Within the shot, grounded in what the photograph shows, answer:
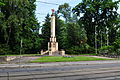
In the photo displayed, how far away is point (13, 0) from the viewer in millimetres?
42469

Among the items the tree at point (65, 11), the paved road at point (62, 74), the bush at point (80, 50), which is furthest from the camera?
the tree at point (65, 11)

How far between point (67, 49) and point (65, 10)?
27.5 metres

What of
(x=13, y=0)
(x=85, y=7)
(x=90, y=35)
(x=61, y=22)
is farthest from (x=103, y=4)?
(x=13, y=0)

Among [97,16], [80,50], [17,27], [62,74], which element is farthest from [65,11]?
[62,74]

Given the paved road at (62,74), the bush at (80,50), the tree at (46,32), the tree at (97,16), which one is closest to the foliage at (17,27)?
the tree at (46,32)

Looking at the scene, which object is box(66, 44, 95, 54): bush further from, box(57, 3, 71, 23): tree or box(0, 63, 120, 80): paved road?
box(0, 63, 120, 80): paved road

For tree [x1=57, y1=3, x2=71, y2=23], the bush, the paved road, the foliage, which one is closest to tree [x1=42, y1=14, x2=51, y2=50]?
the foliage

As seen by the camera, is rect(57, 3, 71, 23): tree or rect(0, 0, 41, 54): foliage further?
rect(57, 3, 71, 23): tree

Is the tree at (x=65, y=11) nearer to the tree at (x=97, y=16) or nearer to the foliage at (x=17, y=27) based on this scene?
the tree at (x=97, y=16)

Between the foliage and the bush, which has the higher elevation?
the foliage

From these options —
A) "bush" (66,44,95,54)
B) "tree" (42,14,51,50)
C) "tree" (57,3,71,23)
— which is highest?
"tree" (57,3,71,23)

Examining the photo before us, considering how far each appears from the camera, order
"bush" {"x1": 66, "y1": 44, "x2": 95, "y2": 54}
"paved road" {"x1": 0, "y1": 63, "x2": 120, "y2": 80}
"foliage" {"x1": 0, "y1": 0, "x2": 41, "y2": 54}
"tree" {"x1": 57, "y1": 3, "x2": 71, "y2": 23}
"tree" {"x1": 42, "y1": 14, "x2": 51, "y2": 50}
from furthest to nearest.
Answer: "tree" {"x1": 57, "y1": 3, "x2": 71, "y2": 23} < "tree" {"x1": 42, "y1": 14, "x2": 51, "y2": 50} < "bush" {"x1": 66, "y1": 44, "x2": 95, "y2": 54} < "foliage" {"x1": 0, "y1": 0, "x2": 41, "y2": 54} < "paved road" {"x1": 0, "y1": 63, "x2": 120, "y2": 80}

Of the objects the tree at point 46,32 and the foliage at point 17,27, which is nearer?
the foliage at point 17,27

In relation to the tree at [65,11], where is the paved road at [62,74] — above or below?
below
